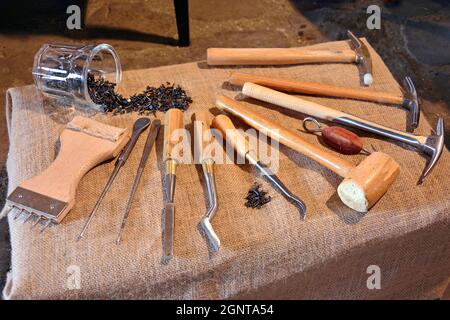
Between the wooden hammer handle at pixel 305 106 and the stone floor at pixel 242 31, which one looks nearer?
the wooden hammer handle at pixel 305 106

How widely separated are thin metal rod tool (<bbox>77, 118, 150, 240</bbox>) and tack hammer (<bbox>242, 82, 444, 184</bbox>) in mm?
248

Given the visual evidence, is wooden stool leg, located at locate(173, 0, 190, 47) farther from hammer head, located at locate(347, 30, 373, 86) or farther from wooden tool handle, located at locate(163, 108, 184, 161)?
wooden tool handle, located at locate(163, 108, 184, 161)

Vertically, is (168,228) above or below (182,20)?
below

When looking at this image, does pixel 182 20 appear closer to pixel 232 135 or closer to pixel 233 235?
pixel 232 135

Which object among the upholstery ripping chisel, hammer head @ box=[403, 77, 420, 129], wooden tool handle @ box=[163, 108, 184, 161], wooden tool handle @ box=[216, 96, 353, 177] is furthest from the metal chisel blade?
hammer head @ box=[403, 77, 420, 129]

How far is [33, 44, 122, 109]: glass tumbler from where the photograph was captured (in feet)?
3.60

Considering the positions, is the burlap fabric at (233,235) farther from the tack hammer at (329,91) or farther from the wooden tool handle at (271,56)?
the wooden tool handle at (271,56)

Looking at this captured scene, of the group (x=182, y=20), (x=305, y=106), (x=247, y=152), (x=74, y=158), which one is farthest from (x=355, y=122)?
(x=182, y=20)

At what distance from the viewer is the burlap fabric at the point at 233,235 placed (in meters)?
0.87

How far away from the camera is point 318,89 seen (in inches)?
46.3

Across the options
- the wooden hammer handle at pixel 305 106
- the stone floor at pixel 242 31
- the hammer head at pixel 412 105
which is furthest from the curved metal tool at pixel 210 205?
the stone floor at pixel 242 31

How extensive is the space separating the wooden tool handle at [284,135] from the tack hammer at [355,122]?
2.2 inches

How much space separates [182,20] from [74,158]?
1.07 meters

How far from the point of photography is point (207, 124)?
1079mm
